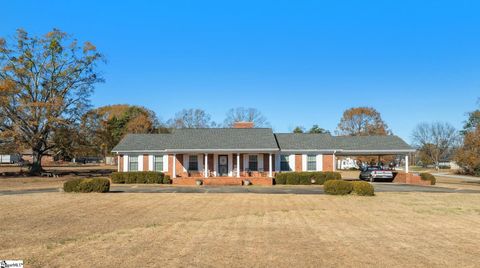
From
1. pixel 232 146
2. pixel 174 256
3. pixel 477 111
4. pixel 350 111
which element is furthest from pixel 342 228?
pixel 350 111

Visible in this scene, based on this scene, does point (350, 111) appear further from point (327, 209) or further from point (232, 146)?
point (327, 209)

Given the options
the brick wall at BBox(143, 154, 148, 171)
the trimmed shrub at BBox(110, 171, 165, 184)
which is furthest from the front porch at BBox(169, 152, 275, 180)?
the brick wall at BBox(143, 154, 148, 171)

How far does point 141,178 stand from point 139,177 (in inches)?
7.9

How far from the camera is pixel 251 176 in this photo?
3528cm

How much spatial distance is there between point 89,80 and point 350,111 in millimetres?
48991

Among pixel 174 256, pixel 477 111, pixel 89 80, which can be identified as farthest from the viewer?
pixel 89 80

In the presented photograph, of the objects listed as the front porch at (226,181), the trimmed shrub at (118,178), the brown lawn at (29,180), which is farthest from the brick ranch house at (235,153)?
the brown lawn at (29,180)

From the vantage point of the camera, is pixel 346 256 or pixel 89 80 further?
pixel 89 80

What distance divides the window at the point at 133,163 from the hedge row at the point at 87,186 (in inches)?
558

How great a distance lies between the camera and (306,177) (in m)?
32.7

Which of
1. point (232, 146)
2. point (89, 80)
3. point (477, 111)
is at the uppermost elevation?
point (89, 80)

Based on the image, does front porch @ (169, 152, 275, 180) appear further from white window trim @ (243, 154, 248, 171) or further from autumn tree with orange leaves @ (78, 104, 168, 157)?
autumn tree with orange leaves @ (78, 104, 168, 157)

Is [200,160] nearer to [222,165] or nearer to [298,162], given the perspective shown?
[222,165]

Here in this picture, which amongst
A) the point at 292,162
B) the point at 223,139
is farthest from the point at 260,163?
the point at 223,139
